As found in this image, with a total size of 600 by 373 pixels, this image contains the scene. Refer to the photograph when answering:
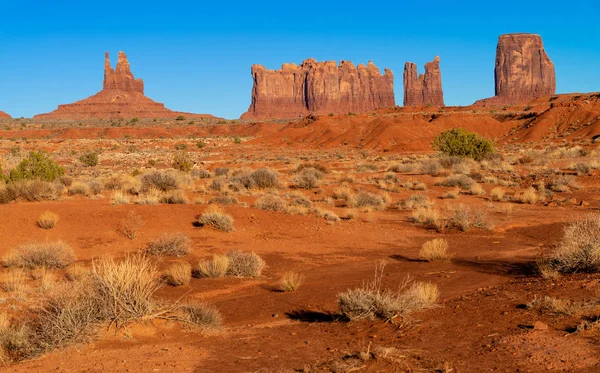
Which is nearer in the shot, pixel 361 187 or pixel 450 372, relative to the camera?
pixel 450 372

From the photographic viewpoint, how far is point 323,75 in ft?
565

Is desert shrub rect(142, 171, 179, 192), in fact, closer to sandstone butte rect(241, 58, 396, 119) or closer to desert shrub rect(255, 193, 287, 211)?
desert shrub rect(255, 193, 287, 211)

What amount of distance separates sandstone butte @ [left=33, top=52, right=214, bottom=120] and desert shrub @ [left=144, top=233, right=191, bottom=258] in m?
135

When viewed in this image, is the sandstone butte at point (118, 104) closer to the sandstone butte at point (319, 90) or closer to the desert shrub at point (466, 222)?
the sandstone butte at point (319, 90)

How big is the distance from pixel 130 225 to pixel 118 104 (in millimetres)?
147141

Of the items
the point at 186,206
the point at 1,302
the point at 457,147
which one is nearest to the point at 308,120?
the point at 457,147

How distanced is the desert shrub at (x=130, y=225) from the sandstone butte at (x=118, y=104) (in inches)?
5240

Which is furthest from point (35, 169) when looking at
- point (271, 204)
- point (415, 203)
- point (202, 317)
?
point (202, 317)

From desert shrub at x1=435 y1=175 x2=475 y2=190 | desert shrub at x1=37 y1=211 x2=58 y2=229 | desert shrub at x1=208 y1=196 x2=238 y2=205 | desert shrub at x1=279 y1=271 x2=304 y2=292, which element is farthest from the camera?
desert shrub at x1=435 y1=175 x2=475 y2=190

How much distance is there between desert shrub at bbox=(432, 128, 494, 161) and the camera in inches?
1480

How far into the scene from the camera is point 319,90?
561 feet

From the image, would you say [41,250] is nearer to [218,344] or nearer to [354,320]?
[218,344]

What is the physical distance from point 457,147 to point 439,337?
32.8 meters

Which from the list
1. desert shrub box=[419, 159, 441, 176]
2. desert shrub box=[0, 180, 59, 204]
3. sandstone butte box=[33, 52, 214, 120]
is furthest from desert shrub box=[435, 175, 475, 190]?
sandstone butte box=[33, 52, 214, 120]
